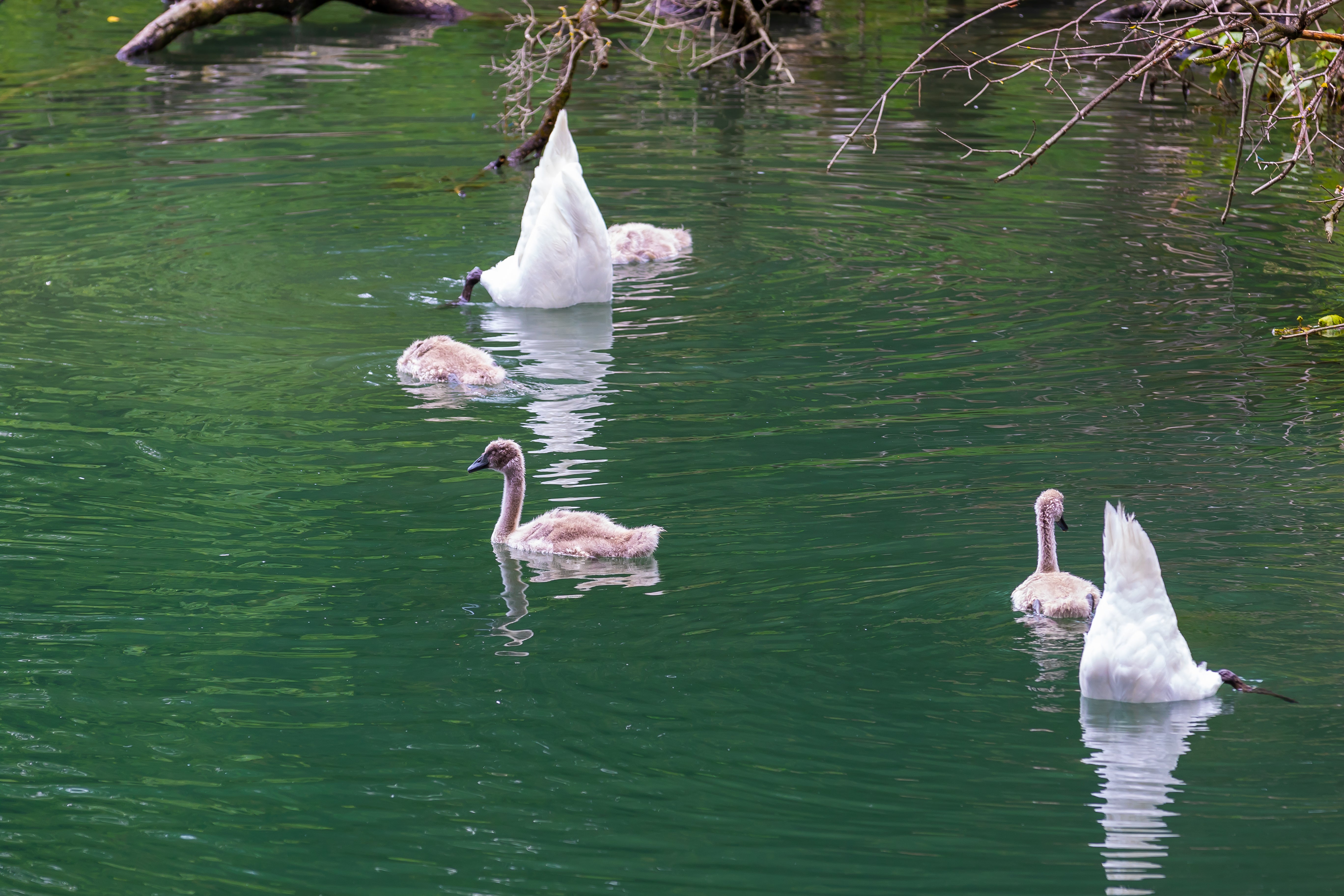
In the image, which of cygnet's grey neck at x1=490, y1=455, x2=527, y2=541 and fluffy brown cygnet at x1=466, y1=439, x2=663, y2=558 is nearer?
fluffy brown cygnet at x1=466, y1=439, x2=663, y2=558

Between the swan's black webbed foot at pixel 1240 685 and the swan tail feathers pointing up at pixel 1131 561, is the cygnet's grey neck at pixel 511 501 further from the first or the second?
the swan's black webbed foot at pixel 1240 685

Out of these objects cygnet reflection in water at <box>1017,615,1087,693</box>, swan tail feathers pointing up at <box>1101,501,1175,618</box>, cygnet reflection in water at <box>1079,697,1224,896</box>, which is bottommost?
cygnet reflection in water at <box>1079,697,1224,896</box>

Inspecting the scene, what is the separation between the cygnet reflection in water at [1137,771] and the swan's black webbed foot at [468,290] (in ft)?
23.4

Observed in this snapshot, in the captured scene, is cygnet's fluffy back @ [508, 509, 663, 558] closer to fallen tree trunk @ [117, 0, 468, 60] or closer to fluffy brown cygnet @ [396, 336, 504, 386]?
fluffy brown cygnet @ [396, 336, 504, 386]

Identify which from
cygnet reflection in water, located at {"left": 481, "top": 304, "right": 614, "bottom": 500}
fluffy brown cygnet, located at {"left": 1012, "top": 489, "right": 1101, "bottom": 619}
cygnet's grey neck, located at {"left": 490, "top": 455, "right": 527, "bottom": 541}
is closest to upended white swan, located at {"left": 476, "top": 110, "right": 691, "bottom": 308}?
cygnet reflection in water, located at {"left": 481, "top": 304, "right": 614, "bottom": 500}

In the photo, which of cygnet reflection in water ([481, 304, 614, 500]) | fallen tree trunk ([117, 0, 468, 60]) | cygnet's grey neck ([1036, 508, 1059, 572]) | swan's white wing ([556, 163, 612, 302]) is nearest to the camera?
cygnet's grey neck ([1036, 508, 1059, 572])

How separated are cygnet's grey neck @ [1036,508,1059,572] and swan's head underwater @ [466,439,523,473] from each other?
253cm

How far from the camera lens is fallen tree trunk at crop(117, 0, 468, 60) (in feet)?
78.2

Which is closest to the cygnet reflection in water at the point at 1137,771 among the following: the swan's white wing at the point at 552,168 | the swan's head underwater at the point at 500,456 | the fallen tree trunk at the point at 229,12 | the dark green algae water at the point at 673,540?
the dark green algae water at the point at 673,540

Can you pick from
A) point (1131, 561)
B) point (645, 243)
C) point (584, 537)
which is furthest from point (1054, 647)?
point (645, 243)

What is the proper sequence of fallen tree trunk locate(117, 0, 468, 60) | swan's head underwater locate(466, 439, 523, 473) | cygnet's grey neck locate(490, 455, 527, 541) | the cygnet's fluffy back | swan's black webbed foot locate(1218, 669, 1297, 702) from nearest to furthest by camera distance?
swan's black webbed foot locate(1218, 669, 1297, 702), the cygnet's fluffy back, cygnet's grey neck locate(490, 455, 527, 541), swan's head underwater locate(466, 439, 523, 473), fallen tree trunk locate(117, 0, 468, 60)

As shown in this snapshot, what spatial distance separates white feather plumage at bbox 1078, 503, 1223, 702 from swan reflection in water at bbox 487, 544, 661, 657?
210 cm

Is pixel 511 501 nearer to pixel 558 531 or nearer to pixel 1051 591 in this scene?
pixel 558 531

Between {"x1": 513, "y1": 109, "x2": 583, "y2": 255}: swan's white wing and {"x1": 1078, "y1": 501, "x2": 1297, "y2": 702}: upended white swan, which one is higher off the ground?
{"x1": 513, "y1": 109, "x2": 583, "y2": 255}: swan's white wing
